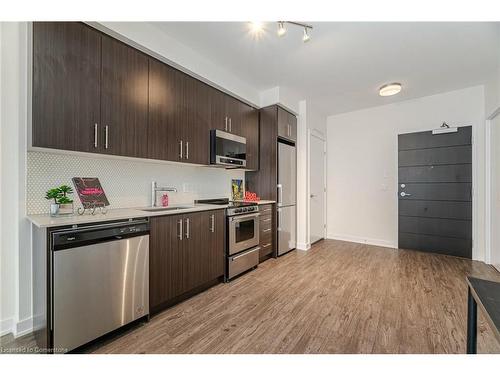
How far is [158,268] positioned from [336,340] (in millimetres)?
1532

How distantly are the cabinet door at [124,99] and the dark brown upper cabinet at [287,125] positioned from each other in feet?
6.93

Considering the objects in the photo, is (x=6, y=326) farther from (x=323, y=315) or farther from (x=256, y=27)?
(x=256, y=27)

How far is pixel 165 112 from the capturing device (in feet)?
7.68

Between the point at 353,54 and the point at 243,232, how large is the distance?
8.37 ft

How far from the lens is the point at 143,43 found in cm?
211

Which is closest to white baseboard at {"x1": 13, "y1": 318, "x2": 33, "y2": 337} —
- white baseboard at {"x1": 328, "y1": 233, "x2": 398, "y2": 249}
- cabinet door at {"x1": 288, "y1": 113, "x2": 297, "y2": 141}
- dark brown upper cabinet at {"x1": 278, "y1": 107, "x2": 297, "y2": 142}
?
dark brown upper cabinet at {"x1": 278, "y1": 107, "x2": 297, "y2": 142}

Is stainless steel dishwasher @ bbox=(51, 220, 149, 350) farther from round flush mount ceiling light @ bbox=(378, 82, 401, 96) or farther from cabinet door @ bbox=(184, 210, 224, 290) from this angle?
round flush mount ceiling light @ bbox=(378, 82, 401, 96)

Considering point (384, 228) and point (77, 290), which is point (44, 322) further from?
point (384, 228)

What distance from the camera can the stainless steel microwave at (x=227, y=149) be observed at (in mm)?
2848

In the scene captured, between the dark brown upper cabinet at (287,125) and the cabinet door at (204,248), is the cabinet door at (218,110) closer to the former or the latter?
the dark brown upper cabinet at (287,125)

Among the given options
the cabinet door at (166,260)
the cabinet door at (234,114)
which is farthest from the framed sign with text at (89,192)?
the cabinet door at (234,114)

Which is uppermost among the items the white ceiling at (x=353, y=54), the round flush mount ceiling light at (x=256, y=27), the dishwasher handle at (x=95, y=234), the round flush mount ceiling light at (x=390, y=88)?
the white ceiling at (x=353, y=54)
